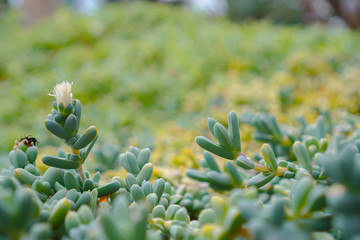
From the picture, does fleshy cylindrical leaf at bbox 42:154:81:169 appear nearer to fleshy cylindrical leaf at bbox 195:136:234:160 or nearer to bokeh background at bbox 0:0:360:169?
fleshy cylindrical leaf at bbox 195:136:234:160

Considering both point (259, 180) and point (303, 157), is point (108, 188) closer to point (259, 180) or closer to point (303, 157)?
point (259, 180)

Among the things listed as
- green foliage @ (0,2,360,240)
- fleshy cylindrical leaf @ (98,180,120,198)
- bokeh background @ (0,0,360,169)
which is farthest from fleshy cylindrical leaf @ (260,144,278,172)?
bokeh background @ (0,0,360,169)

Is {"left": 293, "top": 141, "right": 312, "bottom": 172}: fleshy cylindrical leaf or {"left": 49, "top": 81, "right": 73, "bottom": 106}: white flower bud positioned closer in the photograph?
{"left": 49, "top": 81, "right": 73, "bottom": 106}: white flower bud

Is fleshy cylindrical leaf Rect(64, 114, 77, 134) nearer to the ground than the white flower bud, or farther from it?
nearer to the ground

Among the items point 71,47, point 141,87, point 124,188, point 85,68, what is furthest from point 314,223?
point 71,47

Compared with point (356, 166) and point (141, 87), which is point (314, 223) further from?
point (141, 87)

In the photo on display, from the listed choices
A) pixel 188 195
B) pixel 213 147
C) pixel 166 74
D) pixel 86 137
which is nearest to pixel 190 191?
pixel 188 195

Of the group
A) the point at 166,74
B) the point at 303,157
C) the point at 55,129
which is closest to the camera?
the point at 55,129
